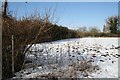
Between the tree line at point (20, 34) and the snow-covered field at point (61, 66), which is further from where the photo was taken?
the tree line at point (20, 34)

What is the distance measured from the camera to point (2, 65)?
977 cm

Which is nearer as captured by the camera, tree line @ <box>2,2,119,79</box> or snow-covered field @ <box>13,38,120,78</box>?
snow-covered field @ <box>13,38,120,78</box>

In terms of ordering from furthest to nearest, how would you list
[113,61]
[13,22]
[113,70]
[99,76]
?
[113,61] < [13,22] < [113,70] < [99,76]

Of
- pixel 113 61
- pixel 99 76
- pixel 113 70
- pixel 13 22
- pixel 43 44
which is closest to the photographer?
pixel 99 76

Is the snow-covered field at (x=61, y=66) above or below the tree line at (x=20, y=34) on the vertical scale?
below

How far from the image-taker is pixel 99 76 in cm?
873

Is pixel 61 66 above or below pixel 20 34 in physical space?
below

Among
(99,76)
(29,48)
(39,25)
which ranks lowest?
(99,76)

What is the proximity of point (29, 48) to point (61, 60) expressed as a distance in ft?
4.91

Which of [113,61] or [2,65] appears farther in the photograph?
[113,61]

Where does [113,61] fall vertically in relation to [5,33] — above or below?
below

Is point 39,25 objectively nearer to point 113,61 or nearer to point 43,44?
point 43,44

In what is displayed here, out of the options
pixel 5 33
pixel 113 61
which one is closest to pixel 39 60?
pixel 5 33

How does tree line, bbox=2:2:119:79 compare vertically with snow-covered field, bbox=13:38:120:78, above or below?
above
